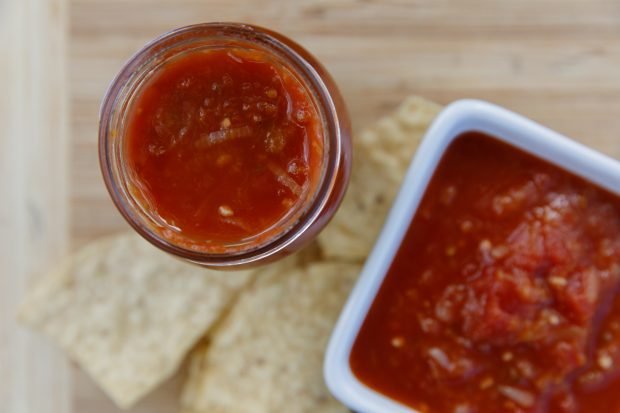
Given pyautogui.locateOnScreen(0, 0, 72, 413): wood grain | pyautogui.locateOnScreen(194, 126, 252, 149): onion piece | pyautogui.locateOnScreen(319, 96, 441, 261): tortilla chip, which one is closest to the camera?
pyautogui.locateOnScreen(194, 126, 252, 149): onion piece

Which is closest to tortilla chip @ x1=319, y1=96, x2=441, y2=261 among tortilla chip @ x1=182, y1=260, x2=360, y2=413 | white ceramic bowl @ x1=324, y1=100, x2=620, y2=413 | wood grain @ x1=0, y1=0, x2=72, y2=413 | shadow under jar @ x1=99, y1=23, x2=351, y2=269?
tortilla chip @ x1=182, y1=260, x2=360, y2=413

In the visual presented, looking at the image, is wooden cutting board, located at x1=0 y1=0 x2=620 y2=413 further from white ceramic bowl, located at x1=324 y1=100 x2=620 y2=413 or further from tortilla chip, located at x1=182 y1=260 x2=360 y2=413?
white ceramic bowl, located at x1=324 y1=100 x2=620 y2=413

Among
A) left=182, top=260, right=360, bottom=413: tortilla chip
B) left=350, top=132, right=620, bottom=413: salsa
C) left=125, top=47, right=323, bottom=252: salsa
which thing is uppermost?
left=125, top=47, right=323, bottom=252: salsa

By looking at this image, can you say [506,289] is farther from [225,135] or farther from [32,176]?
[32,176]

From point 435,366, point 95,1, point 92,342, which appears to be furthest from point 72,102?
point 435,366

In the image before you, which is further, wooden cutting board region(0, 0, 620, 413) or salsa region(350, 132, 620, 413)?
wooden cutting board region(0, 0, 620, 413)

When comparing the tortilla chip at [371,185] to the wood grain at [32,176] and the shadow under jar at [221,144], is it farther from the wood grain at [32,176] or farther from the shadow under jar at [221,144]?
the wood grain at [32,176]
